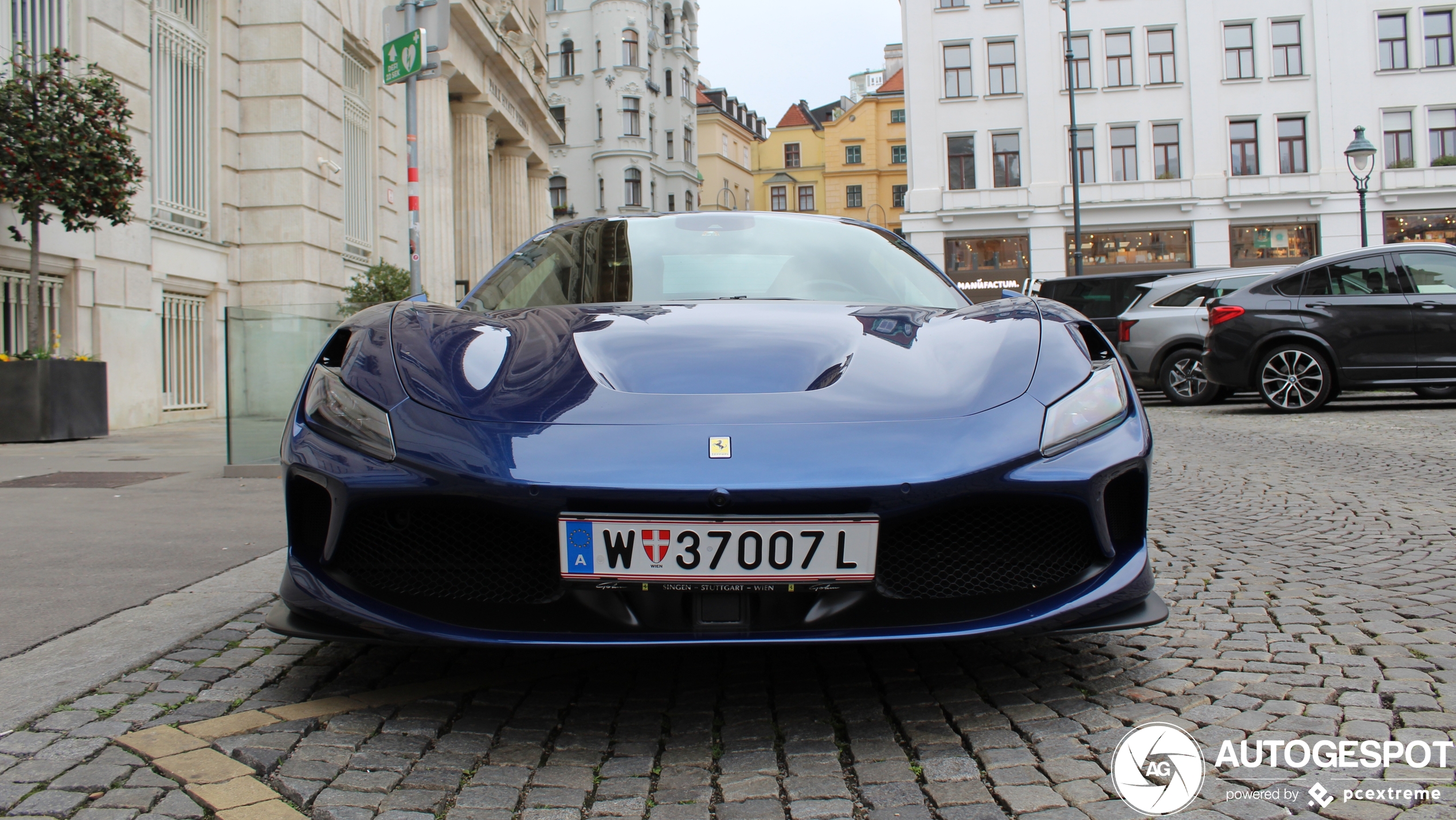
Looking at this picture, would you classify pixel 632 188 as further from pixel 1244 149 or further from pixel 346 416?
pixel 346 416

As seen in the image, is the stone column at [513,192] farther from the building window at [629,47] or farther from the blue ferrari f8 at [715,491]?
the building window at [629,47]

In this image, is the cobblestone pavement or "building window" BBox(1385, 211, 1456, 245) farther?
"building window" BBox(1385, 211, 1456, 245)

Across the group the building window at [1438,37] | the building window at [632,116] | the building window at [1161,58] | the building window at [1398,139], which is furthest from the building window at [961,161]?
the building window at [632,116]

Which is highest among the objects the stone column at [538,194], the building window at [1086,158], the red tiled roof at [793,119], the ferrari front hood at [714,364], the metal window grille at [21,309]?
the red tiled roof at [793,119]

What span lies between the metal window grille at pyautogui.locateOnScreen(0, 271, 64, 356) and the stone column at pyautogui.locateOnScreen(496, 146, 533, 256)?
1868 cm

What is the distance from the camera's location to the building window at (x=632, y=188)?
188 ft

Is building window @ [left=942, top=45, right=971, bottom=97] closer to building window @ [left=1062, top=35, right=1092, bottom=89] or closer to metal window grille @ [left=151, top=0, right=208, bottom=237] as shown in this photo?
building window @ [left=1062, top=35, right=1092, bottom=89]

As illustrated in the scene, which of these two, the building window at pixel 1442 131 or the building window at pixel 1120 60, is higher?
the building window at pixel 1120 60

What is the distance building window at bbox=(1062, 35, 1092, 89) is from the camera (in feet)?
119

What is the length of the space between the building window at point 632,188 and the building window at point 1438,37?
34672 millimetres

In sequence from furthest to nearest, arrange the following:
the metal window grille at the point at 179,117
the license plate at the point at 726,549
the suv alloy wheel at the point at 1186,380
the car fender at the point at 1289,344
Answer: the metal window grille at the point at 179,117, the suv alloy wheel at the point at 1186,380, the car fender at the point at 1289,344, the license plate at the point at 726,549

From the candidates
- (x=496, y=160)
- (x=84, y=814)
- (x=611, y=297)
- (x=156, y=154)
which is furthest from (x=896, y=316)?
(x=496, y=160)

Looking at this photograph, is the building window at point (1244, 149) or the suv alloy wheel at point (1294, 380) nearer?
the suv alloy wheel at point (1294, 380)

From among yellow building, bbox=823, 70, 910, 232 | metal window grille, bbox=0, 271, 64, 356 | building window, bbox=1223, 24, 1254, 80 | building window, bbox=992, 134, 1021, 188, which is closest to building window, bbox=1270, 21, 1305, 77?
building window, bbox=1223, 24, 1254, 80
